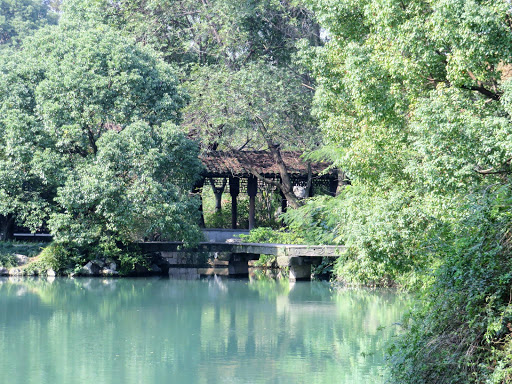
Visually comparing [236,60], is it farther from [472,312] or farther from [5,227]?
[472,312]

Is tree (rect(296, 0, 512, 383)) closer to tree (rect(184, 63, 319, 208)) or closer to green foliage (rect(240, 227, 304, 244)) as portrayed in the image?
tree (rect(184, 63, 319, 208))

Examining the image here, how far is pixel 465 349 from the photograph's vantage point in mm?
5113

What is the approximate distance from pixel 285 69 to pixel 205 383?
→ 13.5 m

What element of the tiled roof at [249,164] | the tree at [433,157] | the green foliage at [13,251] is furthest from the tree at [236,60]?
the tree at [433,157]

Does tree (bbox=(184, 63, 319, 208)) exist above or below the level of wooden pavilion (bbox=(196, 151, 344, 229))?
above

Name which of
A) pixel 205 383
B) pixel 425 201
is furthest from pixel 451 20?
pixel 205 383

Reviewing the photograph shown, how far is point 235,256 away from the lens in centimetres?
1944

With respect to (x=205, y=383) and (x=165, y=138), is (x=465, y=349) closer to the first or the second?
(x=205, y=383)

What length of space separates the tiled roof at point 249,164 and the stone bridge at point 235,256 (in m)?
2.42

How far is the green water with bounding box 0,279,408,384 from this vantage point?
7.98 metres

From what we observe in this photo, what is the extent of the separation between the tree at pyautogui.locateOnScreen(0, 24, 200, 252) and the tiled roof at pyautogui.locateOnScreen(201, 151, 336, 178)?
6.84 ft

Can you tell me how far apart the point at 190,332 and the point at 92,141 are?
8.36 metres

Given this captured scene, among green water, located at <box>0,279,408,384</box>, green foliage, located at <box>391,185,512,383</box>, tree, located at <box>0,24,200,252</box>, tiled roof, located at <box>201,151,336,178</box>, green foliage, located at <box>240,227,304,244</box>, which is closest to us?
green foliage, located at <box>391,185,512,383</box>

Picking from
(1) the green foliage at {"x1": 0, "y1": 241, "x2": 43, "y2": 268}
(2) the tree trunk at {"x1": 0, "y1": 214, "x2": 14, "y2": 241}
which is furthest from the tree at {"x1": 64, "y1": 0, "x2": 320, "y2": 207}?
(2) the tree trunk at {"x1": 0, "y1": 214, "x2": 14, "y2": 241}
